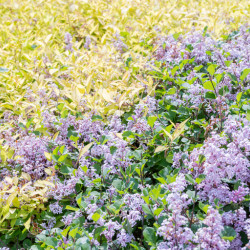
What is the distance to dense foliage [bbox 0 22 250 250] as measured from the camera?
1.82 meters

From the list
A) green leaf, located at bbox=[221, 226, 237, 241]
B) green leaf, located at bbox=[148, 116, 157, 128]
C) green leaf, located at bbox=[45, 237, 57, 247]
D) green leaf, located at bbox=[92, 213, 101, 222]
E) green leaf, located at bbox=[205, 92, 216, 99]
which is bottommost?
green leaf, located at bbox=[45, 237, 57, 247]

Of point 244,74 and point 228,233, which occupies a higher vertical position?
point 244,74

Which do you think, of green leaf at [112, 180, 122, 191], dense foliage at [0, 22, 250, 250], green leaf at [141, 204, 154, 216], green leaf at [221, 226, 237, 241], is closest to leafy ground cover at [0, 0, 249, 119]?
dense foliage at [0, 22, 250, 250]

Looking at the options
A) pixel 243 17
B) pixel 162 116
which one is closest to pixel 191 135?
pixel 162 116

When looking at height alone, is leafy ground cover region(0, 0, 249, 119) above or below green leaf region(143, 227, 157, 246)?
above

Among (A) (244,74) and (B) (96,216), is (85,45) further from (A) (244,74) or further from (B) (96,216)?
(B) (96,216)

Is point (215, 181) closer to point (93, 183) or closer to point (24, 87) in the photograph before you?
point (93, 183)

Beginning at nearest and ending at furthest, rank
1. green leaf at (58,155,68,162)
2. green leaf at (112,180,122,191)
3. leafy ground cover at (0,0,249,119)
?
green leaf at (112,180,122,191), green leaf at (58,155,68,162), leafy ground cover at (0,0,249,119)

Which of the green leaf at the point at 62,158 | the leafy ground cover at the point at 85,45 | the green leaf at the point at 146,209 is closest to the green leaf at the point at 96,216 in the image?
the green leaf at the point at 146,209

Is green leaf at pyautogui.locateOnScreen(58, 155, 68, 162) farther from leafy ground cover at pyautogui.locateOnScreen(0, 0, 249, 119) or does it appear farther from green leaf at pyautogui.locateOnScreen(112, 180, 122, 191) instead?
leafy ground cover at pyautogui.locateOnScreen(0, 0, 249, 119)

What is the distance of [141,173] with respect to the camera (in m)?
2.29

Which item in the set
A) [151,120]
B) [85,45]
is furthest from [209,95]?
[85,45]

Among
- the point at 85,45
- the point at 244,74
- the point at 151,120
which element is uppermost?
the point at 244,74

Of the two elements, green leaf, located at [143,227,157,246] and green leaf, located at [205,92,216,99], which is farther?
green leaf, located at [205,92,216,99]
